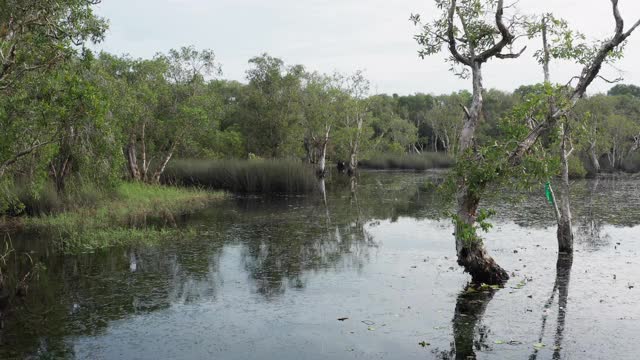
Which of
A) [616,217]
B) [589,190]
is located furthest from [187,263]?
[589,190]

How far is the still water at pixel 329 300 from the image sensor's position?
27.1 ft

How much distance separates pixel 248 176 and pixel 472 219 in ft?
66.9

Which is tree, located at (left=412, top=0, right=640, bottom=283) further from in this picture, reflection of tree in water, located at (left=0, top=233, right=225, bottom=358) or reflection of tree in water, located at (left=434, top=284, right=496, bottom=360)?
reflection of tree in water, located at (left=0, top=233, right=225, bottom=358)

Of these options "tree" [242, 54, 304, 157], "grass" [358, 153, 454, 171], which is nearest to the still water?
"tree" [242, 54, 304, 157]

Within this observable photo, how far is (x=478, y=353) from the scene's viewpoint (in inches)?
315

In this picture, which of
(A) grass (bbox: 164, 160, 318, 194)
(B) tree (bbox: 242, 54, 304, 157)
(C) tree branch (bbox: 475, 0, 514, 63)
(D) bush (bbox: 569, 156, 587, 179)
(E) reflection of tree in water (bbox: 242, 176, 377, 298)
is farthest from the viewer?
(D) bush (bbox: 569, 156, 587, 179)

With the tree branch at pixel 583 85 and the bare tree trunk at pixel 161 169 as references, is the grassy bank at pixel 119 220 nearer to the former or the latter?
the bare tree trunk at pixel 161 169

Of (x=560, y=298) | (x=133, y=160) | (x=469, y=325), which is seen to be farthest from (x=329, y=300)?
(x=133, y=160)

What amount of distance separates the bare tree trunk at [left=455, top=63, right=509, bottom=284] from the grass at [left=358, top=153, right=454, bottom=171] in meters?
49.6

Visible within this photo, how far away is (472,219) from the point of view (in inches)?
426

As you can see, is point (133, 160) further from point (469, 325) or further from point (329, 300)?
point (469, 325)

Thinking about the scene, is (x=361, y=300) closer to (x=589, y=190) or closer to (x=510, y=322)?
(x=510, y=322)

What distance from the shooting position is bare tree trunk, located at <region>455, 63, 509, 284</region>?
10.8 meters

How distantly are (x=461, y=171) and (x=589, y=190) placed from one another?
82.2ft
